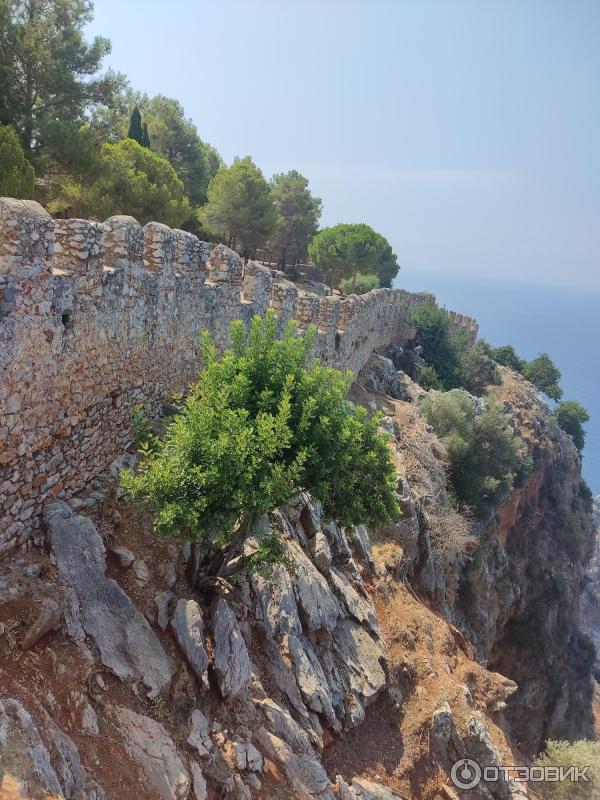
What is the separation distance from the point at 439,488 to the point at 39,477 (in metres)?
13.9

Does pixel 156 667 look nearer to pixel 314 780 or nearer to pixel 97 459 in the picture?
pixel 314 780

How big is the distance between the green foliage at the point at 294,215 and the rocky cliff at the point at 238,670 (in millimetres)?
30207

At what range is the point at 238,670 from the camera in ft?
24.2

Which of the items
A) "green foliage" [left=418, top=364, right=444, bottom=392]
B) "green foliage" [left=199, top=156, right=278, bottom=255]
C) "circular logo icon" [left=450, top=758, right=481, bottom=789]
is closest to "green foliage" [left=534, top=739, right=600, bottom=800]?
"circular logo icon" [left=450, top=758, right=481, bottom=789]

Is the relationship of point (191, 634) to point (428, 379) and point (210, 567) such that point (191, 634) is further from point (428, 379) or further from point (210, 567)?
point (428, 379)

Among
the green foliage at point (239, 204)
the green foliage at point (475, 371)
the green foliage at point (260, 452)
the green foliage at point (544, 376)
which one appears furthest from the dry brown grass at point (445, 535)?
the green foliage at point (544, 376)

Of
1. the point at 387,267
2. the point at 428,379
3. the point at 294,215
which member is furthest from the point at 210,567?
the point at 387,267

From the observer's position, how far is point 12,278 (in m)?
6.20

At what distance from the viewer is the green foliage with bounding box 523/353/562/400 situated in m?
49.9

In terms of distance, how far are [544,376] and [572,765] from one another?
4028 cm

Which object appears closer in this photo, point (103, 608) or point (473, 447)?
point (103, 608)

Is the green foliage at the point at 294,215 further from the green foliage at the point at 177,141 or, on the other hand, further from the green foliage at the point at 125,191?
the green foliage at the point at 125,191

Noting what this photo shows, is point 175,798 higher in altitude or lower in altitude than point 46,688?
lower

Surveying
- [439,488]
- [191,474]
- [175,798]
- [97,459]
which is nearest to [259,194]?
[439,488]
